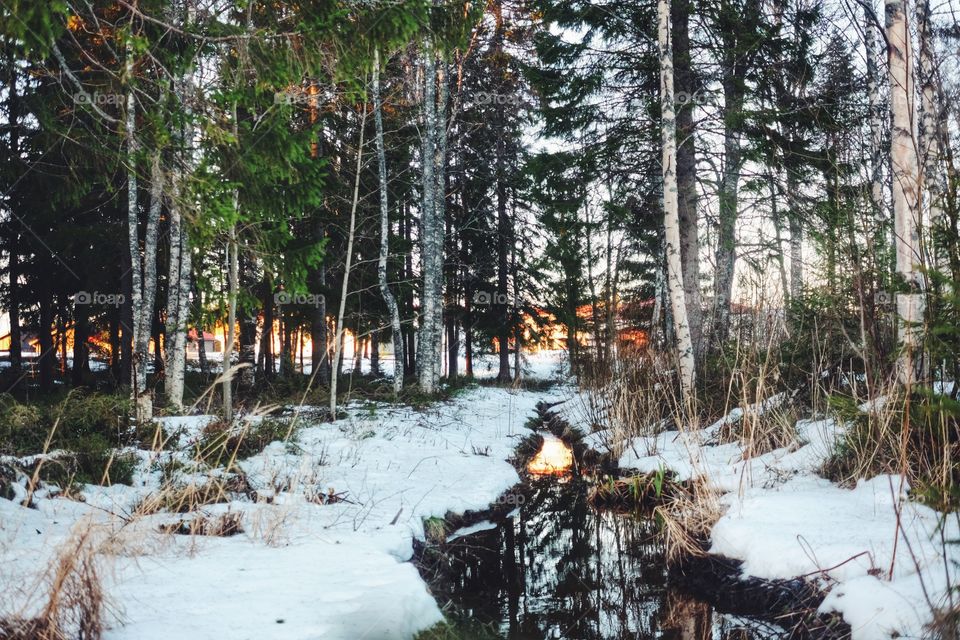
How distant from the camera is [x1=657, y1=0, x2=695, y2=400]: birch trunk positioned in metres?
8.82

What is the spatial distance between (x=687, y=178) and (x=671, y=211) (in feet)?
10.2

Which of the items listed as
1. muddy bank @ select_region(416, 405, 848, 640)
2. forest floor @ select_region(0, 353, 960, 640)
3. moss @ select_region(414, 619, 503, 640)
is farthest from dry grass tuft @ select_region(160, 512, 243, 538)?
moss @ select_region(414, 619, 503, 640)

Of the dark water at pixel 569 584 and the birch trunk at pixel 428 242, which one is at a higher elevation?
the birch trunk at pixel 428 242

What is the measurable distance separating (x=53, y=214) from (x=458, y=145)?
36.8 ft

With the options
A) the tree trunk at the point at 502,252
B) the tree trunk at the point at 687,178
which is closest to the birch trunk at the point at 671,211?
the tree trunk at the point at 687,178

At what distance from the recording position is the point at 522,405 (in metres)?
15.9


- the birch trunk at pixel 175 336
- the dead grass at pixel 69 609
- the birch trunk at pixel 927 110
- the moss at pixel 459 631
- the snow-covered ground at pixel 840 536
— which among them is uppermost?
the birch trunk at pixel 927 110

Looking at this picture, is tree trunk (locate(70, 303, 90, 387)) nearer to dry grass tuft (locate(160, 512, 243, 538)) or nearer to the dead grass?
dry grass tuft (locate(160, 512, 243, 538))

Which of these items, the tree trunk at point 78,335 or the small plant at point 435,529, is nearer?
the small plant at point 435,529

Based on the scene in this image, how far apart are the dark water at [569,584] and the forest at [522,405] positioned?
1.5 inches

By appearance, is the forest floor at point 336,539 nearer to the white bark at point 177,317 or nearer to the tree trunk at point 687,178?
the white bark at point 177,317

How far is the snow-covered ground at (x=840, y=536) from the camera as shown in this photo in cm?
311

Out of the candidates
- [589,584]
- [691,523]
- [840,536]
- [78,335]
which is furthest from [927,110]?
[78,335]

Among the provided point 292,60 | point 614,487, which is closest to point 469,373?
point 614,487
